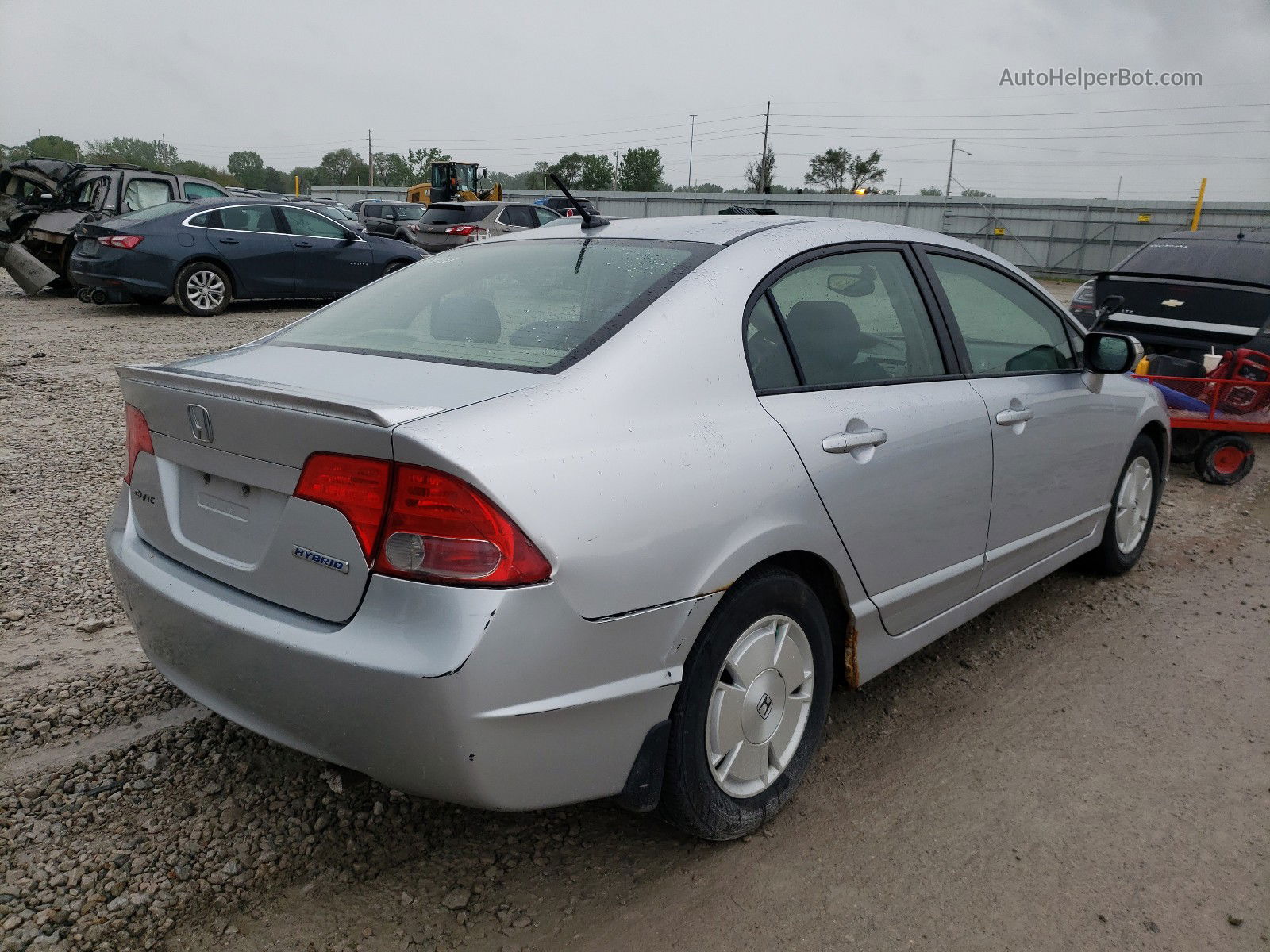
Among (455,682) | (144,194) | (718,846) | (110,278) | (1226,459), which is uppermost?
(144,194)

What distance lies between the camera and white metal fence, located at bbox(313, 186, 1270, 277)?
1166 inches

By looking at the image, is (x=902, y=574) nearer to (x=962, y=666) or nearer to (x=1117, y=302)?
(x=962, y=666)

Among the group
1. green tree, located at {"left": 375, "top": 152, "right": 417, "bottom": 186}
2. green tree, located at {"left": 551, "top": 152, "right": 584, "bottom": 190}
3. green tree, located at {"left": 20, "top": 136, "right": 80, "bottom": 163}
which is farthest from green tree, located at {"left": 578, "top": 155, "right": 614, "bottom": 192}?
green tree, located at {"left": 20, "top": 136, "right": 80, "bottom": 163}

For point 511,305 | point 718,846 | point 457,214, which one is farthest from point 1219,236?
point 457,214

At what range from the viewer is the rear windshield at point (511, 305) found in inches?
92.9

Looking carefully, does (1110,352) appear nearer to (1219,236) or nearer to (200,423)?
(200,423)

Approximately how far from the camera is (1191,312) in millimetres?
7027

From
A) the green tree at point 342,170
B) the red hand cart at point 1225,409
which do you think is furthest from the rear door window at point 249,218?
the green tree at point 342,170

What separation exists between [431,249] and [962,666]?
1666 cm

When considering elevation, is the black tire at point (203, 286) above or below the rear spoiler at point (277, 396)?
below

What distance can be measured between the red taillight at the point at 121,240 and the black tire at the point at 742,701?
37.2 ft

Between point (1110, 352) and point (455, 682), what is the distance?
122 inches

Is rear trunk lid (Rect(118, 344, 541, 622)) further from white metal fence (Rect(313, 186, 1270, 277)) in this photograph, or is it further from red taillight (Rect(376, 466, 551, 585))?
white metal fence (Rect(313, 186, 1270, 277))

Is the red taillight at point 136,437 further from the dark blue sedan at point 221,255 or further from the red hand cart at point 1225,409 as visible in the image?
the dark blue sedan at point 221,255
